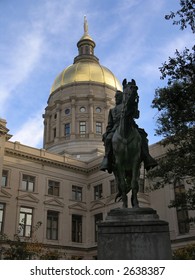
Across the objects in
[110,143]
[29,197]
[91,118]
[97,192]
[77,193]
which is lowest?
[110,143]

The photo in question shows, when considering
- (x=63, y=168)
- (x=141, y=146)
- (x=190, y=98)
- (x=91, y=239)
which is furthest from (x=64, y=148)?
(x=141, y=146)

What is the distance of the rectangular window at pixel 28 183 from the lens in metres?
47.6

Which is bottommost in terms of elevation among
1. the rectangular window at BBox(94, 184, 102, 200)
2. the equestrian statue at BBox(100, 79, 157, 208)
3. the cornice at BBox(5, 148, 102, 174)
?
the equestrian statue at BBox(100, 79, 157, 208)

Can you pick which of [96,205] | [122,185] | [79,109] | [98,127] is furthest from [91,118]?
[122,185]

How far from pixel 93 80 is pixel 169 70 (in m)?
58.5

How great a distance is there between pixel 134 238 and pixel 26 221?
39.9 meters

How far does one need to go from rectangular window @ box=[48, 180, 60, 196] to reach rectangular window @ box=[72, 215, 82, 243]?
178 inches

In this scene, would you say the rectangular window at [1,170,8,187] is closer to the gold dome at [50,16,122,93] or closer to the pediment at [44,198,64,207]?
the pediment at [44,198,64,207]

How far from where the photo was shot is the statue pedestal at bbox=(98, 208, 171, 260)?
26.5 feet

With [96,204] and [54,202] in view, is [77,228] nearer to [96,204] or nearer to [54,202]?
[96,204]

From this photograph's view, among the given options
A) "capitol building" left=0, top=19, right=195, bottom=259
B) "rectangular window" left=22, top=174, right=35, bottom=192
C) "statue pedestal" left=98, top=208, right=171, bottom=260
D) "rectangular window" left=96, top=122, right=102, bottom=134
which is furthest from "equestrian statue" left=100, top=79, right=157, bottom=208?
"rectangular window" left=96, top=122, right=102, bottom=134

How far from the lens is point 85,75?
7819 cm

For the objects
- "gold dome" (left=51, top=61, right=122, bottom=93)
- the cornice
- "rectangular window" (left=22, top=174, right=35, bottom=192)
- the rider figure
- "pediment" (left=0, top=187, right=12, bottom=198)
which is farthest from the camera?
"gold dome" (left=51, top=61, right=122, bottom=93)

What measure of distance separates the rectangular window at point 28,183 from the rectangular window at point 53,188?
2.74m
